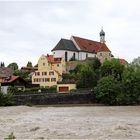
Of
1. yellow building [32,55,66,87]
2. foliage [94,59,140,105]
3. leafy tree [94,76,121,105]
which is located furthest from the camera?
yellow building [32,55,66,87]

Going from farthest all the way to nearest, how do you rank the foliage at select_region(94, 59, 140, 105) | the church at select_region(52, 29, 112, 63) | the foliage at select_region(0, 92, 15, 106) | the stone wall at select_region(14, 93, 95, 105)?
the church at select_region(52, 29, 112, 63) → the stone wall at select_region(14, 93, 95, 105) → the foliage at select_region(0, 92, 15, 106) → the foliage at select_region(94, 59, 140, 105)

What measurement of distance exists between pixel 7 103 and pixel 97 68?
3214 centimetres

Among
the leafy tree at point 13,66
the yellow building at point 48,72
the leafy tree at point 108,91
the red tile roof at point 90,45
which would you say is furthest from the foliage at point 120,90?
the leafy tree at point 13,66

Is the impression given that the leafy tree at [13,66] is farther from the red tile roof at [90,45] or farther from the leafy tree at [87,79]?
the leafy tree at [87,79]

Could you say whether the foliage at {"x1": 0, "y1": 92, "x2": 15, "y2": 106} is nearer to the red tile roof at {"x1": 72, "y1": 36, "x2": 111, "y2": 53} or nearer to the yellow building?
the yellow building

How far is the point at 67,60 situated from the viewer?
115m

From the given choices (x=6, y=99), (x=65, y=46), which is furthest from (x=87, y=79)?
(x=65, y=46)

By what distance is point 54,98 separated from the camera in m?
72.6

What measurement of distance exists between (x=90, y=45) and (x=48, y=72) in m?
30.0

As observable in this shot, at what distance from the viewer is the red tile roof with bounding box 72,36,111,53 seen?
119m

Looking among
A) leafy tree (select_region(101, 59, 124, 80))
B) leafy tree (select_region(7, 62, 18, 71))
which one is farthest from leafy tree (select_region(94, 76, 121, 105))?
leafy tree (select_region(7, 62, 18, 71))

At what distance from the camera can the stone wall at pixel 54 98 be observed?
71625 mm

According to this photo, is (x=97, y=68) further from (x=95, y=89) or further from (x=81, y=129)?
(x=81, y=129)

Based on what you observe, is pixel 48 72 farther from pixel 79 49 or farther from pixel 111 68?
pixel 79 49
